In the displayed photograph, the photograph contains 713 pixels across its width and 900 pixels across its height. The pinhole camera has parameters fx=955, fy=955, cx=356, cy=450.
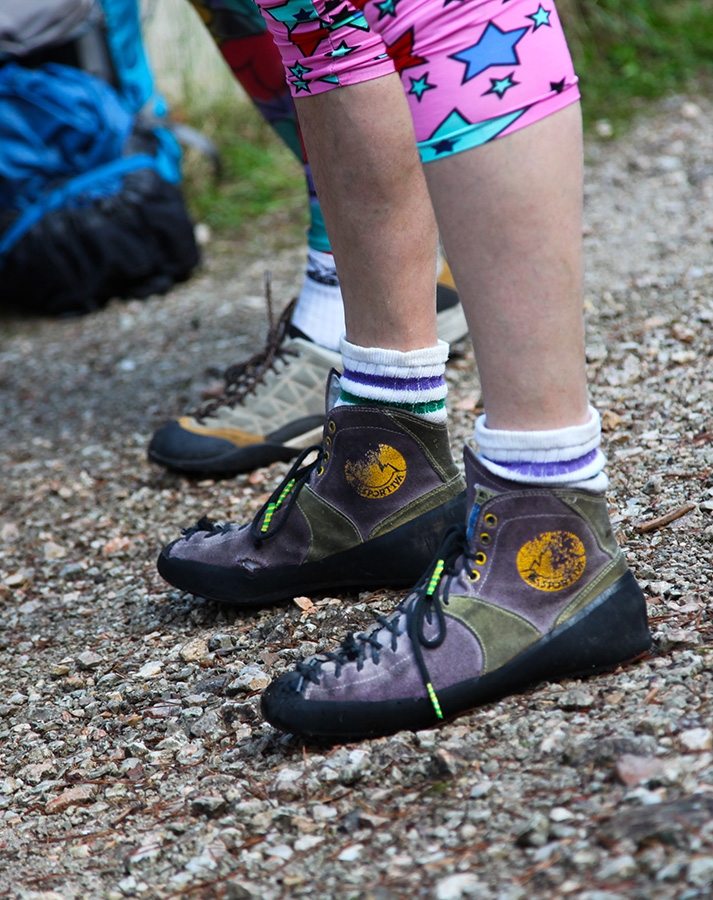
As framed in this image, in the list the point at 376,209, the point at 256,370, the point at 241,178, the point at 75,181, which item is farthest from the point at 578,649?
the point at 241,178

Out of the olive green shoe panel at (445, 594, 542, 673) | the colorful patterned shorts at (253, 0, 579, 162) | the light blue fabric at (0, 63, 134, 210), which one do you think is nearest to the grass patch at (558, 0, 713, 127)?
the light blue fabric at (0, 63, 134, 210)

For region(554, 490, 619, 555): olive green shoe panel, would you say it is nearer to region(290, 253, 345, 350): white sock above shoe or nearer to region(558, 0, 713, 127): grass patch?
region(290, 253, 345, 350): white sock above shoe

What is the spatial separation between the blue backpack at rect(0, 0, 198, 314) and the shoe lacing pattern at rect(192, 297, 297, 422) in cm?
165

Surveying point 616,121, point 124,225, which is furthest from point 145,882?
point 616,121

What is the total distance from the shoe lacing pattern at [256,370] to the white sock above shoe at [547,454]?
1.18 metres

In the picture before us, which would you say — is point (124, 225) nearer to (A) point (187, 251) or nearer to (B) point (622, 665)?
(A) point (187, 251)

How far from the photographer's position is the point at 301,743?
1301 millimetres

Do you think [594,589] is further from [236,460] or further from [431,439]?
[236,460]

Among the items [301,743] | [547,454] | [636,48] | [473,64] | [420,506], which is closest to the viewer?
[473,64]

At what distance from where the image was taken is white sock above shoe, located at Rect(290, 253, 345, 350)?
2270 mm

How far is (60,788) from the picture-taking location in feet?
4.43

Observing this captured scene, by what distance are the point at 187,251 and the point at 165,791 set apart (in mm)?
2957

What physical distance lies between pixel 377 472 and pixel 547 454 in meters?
0.40

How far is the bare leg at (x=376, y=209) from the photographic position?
1403 millimetres
